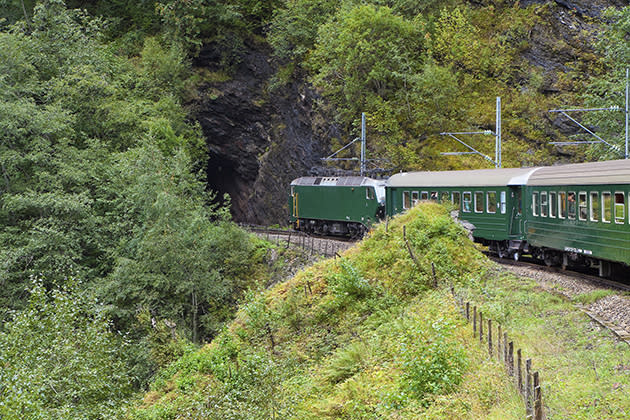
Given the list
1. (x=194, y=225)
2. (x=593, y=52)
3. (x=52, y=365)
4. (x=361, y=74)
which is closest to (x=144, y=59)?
(x=361, y=74)

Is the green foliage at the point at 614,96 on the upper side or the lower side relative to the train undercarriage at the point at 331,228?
upper

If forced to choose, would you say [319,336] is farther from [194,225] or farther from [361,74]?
[361,74]

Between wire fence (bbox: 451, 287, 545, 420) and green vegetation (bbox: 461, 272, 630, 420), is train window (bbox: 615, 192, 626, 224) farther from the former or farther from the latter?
wire fence (bbox: 451, 287, 545, 420)

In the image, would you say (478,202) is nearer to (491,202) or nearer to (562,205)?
(491,202)

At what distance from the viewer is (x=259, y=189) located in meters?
53.1

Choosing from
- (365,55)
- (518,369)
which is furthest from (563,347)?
(365,55)

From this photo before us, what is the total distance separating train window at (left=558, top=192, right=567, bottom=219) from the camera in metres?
18.7

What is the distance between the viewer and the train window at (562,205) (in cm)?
1869

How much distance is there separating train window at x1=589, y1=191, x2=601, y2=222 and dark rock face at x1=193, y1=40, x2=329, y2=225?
102 ft

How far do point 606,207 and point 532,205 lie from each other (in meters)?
4.96

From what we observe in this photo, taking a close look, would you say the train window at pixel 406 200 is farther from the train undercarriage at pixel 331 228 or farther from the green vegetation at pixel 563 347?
the green vegetation at pixel 563 347

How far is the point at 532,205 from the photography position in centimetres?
2112

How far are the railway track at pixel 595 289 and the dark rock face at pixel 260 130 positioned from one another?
95.8 ft

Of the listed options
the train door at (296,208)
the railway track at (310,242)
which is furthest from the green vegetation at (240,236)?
the train door at (296,208)
